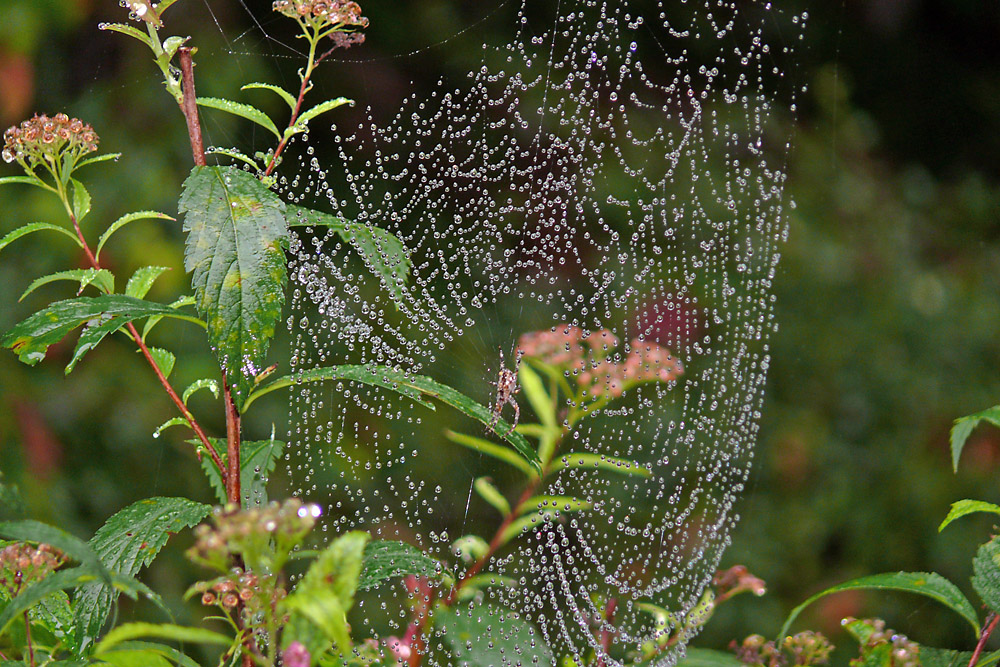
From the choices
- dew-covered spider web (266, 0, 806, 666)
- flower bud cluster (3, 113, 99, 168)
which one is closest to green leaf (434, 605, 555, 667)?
dew-covered spider web (266, 0, 806, 666)

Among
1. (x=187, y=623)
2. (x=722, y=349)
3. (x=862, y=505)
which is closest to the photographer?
(x=187, y=623)

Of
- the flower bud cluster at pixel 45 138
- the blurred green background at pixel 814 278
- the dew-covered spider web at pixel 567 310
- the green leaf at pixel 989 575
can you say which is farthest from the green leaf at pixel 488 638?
the blurred green background at pixel 814 278

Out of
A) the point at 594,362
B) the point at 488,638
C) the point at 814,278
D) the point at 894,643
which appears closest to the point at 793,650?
the point at 894,643

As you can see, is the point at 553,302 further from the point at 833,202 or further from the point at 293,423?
the point at 833,202

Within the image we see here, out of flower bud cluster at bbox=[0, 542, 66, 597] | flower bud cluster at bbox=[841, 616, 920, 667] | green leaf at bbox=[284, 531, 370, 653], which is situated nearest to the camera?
green leaf at bbox=[284, 531, 370, 653]

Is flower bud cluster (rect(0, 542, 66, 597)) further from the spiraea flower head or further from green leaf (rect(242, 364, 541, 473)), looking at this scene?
the spiraea flower head

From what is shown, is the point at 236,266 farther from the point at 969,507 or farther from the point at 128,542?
the point at 969,507

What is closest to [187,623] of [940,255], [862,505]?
[862,505]
